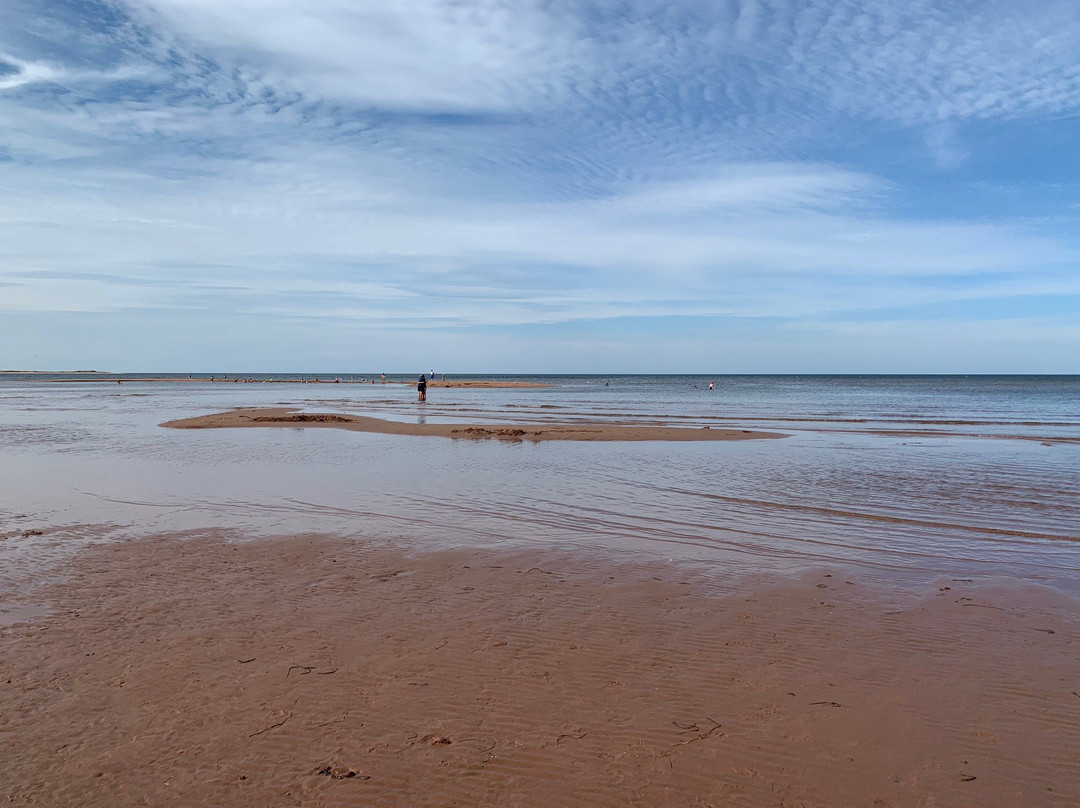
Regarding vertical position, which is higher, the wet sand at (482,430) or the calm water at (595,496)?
the wet sand at (482,430)

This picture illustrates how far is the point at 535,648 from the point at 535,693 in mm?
880

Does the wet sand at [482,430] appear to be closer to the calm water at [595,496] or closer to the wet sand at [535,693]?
the calm water at [595,496]

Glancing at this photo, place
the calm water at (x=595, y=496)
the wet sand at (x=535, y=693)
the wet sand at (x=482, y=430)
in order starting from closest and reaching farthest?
the wet sand at (x=535, y=693) < the calm water at (x=595, y=496) < the wet sand at (x=482, y=430)

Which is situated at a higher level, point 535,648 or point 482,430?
point 482,430

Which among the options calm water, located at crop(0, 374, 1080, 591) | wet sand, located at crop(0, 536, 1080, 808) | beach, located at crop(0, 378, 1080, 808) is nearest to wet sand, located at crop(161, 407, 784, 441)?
calm water, located at crop(0, 374, 1080, 591)

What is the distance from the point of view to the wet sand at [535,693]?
4.18 meters

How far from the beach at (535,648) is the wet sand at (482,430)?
42.0 feet

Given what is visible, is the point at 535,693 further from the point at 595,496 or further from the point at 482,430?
the point at 482,430

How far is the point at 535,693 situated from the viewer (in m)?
5.29

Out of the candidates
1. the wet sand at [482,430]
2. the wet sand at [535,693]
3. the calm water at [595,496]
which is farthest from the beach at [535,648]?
the wet sand at [482,430]

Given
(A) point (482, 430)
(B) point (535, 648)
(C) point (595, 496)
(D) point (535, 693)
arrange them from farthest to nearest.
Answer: (A) point (482, 430)
(C) point (595, 496)
(B) point (535, 648)
(D) point (535, 693)

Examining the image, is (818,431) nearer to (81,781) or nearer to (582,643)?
(582,643)

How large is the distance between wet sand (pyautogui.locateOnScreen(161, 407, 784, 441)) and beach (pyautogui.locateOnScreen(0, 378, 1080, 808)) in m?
12.8

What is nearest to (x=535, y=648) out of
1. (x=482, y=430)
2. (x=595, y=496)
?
(x=595, y=496)
